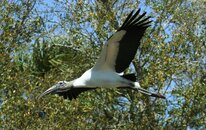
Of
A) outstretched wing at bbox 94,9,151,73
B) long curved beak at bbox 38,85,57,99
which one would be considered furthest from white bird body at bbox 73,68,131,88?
long curved beak at bbox 38,85,57,99

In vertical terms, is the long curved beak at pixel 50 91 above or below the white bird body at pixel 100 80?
below

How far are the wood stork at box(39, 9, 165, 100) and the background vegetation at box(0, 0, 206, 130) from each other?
0.44 meters

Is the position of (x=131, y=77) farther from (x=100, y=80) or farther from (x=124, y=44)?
(x=124, y=44)

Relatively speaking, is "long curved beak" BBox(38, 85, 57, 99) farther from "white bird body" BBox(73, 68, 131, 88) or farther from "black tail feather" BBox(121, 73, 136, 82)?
"black tail feather" BBox(121, 73, 136, 82)

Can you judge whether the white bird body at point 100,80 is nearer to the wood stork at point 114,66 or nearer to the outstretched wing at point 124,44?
the wood stork at point 114,66

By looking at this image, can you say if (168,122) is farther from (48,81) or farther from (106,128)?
(48,81)

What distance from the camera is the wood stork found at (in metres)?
9.97

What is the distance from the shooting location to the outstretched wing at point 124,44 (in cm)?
983

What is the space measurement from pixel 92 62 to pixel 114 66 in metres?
2.44

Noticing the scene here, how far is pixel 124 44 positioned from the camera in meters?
10.3

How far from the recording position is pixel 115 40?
33.3 ft

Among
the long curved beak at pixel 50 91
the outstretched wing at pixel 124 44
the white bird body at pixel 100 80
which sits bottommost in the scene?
the long curved beak at pixel 50 91

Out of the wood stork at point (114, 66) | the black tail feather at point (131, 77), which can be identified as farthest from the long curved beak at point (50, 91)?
the black tail feather at point (131, 77)

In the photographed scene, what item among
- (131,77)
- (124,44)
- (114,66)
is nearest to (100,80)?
(114,66)
